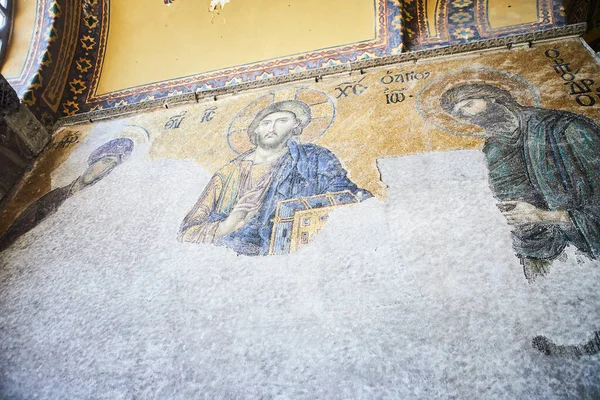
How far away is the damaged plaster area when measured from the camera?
1832 mm

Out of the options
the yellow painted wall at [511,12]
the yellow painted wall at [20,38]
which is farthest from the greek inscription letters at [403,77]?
the yellow painted wall at [20,38]

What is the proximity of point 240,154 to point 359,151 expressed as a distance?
3.32ft

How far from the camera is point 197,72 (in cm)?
479

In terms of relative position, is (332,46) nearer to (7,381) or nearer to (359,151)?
(359,151)

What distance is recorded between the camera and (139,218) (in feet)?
10.4

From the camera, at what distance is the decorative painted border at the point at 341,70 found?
3.51 metres

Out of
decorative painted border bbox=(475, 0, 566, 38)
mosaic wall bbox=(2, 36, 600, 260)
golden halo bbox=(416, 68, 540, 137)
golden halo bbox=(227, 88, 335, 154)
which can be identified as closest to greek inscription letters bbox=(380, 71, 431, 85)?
mosaic wall bbox=(2, 36, 600, 260)

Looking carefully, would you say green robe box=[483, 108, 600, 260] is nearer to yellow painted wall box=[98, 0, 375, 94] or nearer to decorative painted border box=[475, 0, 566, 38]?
decorative painted border box=[475, 0, 566, 38]

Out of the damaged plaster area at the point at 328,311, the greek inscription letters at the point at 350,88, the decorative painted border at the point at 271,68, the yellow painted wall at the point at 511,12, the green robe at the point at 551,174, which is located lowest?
the damaged plaster area at the point at 328,311

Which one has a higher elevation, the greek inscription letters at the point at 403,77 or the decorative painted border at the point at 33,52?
the decorative painted border at the point at 33,52

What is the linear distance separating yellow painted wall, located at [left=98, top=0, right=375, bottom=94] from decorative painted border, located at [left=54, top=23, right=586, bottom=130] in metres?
0.57

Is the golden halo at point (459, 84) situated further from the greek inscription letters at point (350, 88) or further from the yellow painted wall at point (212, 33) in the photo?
the yellow painted wall at point (212, 33)

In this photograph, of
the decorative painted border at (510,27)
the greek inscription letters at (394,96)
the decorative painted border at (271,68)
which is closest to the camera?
the greek inscription letters at (394,96)

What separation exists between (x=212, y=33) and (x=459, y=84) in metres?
3.01
